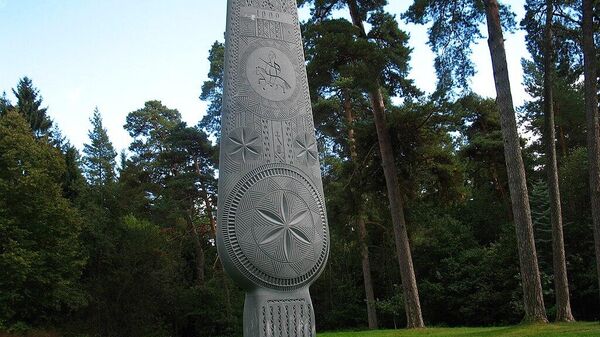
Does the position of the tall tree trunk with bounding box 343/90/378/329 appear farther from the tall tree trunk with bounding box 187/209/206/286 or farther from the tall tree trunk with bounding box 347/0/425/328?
the tall tree trunk with bounding box 187/209/206/286

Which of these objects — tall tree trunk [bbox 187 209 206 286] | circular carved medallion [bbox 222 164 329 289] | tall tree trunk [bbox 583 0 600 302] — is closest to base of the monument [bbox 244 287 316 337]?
circular carved medallion [bbox 222 164 329 289]

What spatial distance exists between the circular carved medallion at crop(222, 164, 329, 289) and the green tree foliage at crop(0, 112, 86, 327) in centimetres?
1383

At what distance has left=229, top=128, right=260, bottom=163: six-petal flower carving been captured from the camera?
18.4 ft

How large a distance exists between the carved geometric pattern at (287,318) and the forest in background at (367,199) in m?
5.40

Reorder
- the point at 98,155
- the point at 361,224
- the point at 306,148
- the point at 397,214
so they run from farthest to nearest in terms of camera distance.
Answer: the point at 98,155, the point at 361,224, the point at 397,214, the point at 306,148

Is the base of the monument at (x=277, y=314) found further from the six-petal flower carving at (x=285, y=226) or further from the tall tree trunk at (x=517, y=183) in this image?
the tall tree trunk at (x=517, y=183)

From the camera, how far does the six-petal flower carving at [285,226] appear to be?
5.51m

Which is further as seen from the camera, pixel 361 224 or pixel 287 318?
pixel 361 224

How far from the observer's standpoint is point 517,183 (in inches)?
383

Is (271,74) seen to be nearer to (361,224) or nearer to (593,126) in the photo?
(593,126)

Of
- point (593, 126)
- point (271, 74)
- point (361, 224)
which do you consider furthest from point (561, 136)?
point (271, 74)

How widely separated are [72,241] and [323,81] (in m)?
11.5

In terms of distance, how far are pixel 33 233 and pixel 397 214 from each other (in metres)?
12.1

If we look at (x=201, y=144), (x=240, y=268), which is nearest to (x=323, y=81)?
(x=240, y=268)
